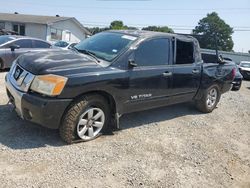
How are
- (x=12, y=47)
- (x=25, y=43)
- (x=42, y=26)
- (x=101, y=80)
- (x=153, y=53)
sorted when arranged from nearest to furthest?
(x=101, y=80) < (x=153, y=53) < (x=12, y=47) < (x=25, y=43) < (x=42, y=26)

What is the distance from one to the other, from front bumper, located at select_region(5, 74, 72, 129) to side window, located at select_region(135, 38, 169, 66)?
1612 millimetres

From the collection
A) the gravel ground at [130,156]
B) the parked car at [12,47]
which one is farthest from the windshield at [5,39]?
the gravel ground at [130,156]

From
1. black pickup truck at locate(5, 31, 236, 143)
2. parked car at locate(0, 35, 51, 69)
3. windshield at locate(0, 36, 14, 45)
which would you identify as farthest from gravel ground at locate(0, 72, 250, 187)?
windshield at locate(0, 36, 14, 45)

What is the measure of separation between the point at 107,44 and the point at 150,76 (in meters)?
0.96

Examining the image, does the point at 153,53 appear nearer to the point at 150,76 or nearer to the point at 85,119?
the point at 150,76

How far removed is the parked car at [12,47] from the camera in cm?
1103

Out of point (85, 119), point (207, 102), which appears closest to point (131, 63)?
point (85, 119)

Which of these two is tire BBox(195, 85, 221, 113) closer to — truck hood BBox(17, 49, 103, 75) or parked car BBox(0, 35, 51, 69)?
truck hood BBox(17, 49, 103, 75)

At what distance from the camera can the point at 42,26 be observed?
3372 cm

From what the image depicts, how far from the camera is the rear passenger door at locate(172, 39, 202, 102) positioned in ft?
20.2

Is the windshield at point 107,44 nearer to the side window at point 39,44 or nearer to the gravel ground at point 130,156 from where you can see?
the gravel ground at point 130,156

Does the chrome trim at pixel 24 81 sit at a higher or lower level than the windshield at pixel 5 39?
lower

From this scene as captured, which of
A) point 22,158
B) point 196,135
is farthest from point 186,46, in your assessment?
point 22,158

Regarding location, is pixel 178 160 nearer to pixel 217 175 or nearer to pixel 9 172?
pixel 217 175
